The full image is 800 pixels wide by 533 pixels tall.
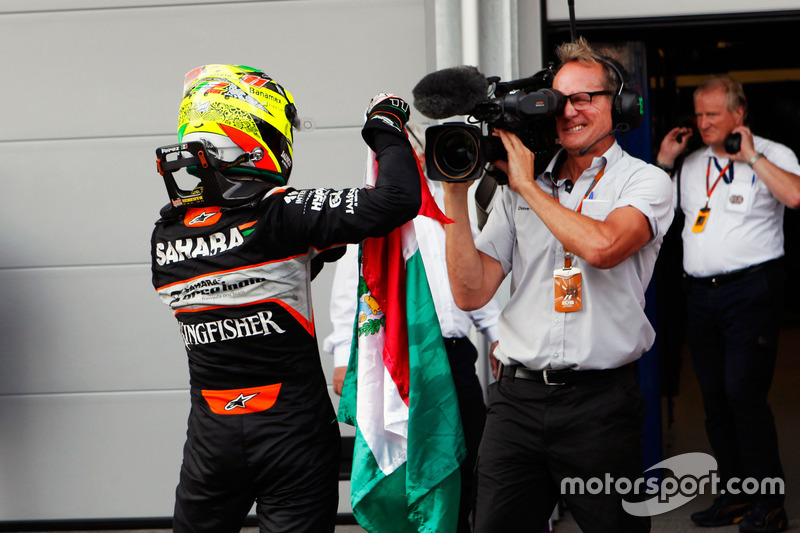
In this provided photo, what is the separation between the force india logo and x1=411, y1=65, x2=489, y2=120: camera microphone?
0.60 metres

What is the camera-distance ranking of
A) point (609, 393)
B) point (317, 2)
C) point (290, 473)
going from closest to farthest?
1. point (290, 473)
2. point (609, 393)
3. point (317, 2)

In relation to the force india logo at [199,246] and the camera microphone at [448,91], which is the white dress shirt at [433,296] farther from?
the force india logo at [199,246]

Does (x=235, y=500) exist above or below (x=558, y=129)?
below

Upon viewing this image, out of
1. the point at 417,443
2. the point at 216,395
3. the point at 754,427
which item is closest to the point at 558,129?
the point at 417,443

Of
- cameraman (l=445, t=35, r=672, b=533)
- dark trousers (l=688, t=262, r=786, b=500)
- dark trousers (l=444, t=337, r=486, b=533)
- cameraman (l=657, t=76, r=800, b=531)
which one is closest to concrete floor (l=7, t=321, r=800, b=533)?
cameraman (l=657, t=76, r=800, b=531)

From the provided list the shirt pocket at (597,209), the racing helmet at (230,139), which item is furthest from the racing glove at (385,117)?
the shirt pocket at (597,209)

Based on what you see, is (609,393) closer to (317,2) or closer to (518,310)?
(518,310)

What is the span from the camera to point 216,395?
2.12 metres

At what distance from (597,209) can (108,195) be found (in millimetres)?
2740

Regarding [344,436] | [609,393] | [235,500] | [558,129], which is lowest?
[344,436]

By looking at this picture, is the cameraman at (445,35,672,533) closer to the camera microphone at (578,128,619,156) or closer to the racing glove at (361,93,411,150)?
the camera microphone at (578,128,619,156)

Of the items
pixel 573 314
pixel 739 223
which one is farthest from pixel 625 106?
pixel 739 223

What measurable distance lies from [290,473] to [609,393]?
0.92 meters

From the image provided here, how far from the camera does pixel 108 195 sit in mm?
4086
